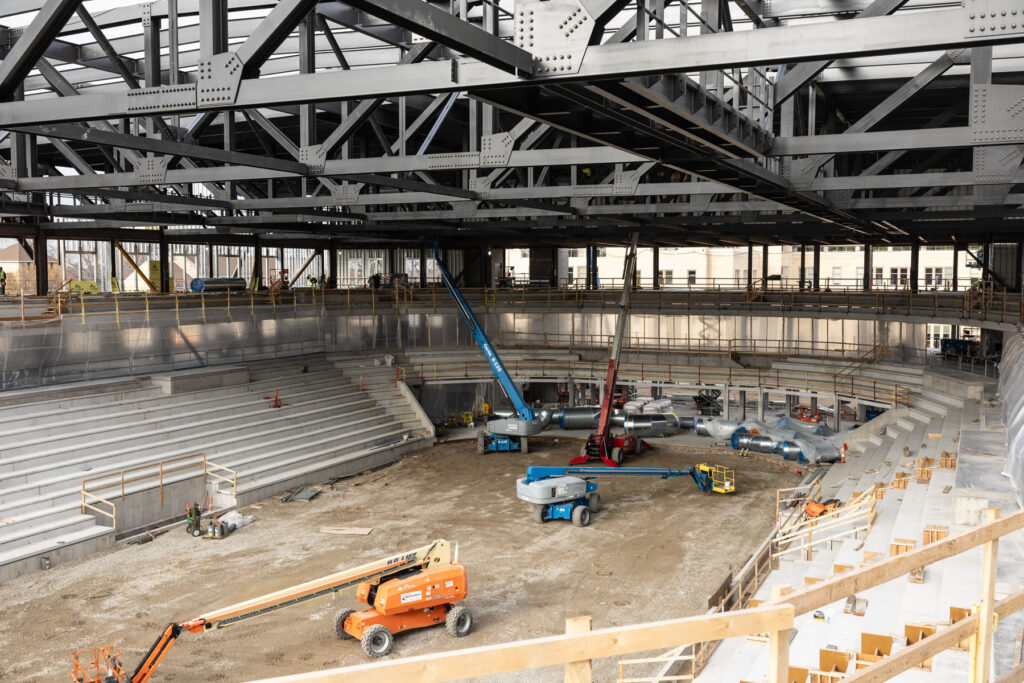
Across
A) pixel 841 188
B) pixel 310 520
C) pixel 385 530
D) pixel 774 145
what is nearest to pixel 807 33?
pixel 774 145

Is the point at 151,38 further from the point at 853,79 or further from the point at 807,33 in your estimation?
the point at 853,79

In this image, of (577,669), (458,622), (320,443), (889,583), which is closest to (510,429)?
(320,443)

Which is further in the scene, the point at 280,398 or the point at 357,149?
the point at 280,398

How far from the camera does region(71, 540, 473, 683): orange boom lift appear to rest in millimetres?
14906

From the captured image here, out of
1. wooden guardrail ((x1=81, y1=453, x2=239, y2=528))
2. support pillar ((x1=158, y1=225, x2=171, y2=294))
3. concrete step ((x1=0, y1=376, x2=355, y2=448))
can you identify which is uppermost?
support pillar ((x1=158, y1=225, x2=171, y2=294))

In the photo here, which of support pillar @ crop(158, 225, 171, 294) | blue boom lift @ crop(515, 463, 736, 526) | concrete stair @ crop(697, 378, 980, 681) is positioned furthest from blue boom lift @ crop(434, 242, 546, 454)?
support pillar @ crop(158, 225, 171, 294)

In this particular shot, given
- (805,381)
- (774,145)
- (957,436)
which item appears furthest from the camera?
(805,381)

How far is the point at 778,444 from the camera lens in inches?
1308

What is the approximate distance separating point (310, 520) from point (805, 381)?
2354cm

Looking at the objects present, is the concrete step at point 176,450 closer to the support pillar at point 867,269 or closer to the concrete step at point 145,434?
the concrete step at point 145,434

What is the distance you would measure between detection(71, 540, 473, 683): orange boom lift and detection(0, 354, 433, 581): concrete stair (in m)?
7.77

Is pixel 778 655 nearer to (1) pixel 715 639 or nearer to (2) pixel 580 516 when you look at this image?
(1) pixel 715 639

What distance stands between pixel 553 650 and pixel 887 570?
57.6 inches

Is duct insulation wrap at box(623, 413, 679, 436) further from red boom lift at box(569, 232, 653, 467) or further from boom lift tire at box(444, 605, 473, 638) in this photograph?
boom lift tire at box(444, 605, 473, 638)
